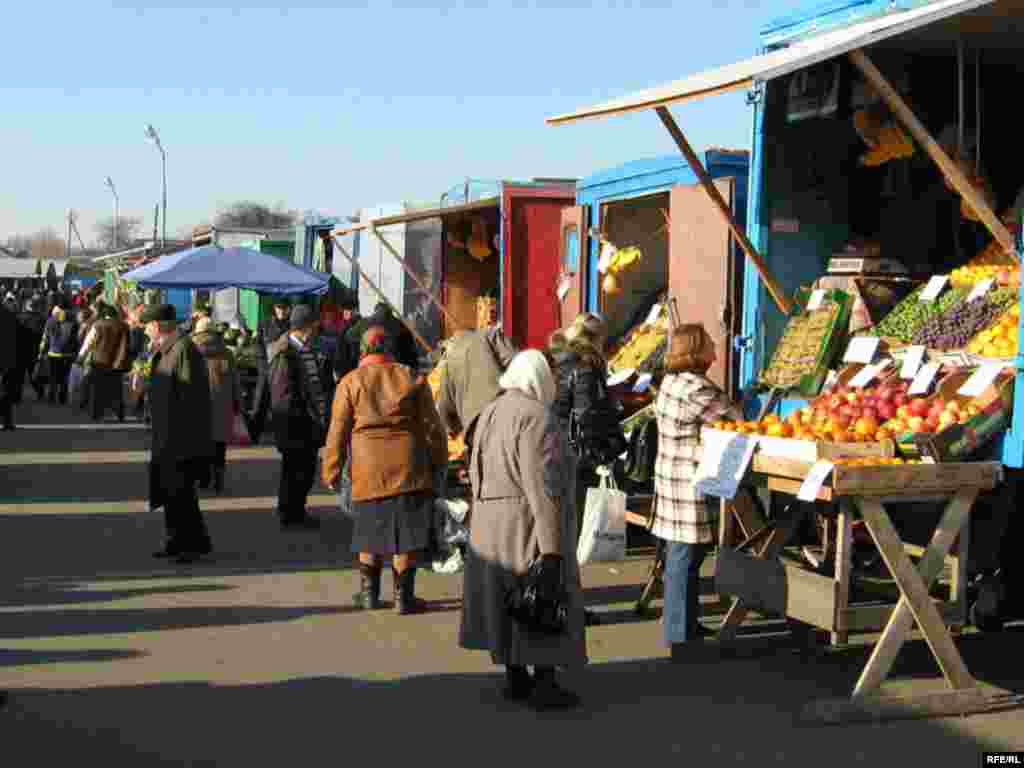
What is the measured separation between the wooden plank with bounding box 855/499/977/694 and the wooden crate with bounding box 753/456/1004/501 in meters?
0.07

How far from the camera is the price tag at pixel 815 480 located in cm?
605

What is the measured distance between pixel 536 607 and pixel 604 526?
2.37 metres

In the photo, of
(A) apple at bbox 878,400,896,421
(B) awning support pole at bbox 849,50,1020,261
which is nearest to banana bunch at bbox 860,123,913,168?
(B) awning support pole at bbox 849,50,1020,261

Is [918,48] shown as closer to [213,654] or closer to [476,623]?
[476,623]

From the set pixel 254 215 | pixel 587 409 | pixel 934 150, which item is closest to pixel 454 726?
pixel 587 409

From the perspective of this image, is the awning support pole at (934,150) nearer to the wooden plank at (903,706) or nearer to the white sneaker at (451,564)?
the wooden plank at (903,706)

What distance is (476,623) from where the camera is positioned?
260 inches

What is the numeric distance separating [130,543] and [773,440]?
6.15 meters

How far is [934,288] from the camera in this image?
324 inches

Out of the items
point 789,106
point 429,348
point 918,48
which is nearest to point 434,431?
point 789,106

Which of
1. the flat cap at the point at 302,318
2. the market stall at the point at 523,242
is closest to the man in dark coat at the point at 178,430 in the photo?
the flat cap at the point at 302,318

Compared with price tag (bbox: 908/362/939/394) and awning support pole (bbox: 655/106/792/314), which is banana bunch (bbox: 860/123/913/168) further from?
price tag (bbox: 908/362/939/394)

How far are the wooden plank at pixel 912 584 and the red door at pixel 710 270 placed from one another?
403cm

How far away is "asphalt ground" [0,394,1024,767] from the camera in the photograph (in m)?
5.82
